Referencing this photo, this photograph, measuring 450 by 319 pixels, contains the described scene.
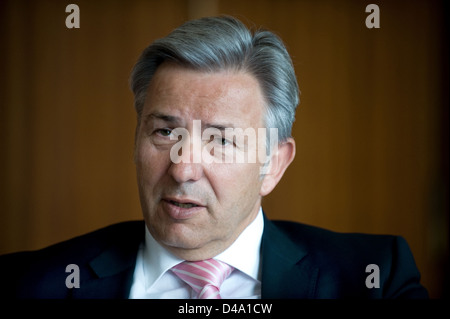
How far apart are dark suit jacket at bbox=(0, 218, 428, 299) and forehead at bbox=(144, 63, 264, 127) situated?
16.5 inches

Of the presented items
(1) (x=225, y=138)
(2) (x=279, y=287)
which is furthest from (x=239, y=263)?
(1) (x=225, y=138)

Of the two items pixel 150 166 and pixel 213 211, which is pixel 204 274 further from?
pixel 150 166

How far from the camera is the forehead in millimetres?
1240

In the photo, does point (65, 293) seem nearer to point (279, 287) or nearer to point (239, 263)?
point (239, 263)

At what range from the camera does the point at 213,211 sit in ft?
4.19

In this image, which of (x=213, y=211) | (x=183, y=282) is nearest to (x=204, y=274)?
(x=183, y=282)

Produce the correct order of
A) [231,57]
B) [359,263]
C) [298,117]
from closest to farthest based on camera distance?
[231,57] → [359,263] → [298,117]

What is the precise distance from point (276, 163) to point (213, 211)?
0.32m

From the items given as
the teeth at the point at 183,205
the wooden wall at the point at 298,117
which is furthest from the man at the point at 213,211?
the wooden wall at the point at 298,117

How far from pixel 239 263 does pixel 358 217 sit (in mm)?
724

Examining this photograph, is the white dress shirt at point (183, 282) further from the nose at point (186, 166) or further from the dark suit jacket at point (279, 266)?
the nose at point (186, 166)

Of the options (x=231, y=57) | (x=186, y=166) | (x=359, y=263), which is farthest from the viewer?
(x=359, y=263)

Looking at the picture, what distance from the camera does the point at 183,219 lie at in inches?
49.4

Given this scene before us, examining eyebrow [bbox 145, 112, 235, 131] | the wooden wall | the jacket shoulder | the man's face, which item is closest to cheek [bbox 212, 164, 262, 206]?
the man's face
